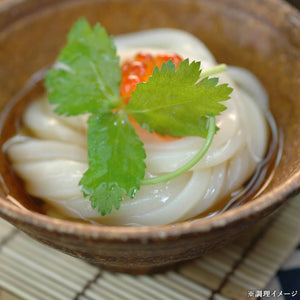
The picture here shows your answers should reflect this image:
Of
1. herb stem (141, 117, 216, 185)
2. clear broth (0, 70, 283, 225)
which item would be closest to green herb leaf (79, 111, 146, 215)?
herb stem (141, 117, 216, 185)

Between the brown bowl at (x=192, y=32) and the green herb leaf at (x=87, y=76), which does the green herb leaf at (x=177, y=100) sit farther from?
the brown bowl at (x=192, y=32)

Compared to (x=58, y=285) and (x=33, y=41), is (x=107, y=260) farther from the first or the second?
(x=33, y=41)

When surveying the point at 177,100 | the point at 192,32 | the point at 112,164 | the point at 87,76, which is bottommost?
the point at 112,164

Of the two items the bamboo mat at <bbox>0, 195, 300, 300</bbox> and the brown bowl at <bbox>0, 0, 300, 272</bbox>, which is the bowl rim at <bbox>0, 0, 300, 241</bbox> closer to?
the brown bowl at <bbox>0, 0, 300, 272</bbox>

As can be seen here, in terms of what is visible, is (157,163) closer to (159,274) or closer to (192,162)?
(192,162)

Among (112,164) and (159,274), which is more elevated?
(112,164)

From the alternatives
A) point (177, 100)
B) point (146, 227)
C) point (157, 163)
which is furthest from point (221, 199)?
point (146, 227)
